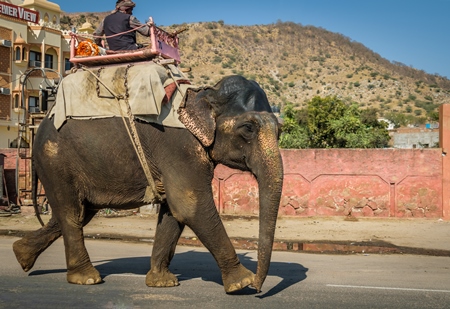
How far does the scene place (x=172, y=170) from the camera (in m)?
6.31

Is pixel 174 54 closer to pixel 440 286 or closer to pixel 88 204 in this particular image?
pixel 88 204

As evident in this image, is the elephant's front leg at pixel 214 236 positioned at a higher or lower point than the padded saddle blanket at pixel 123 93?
lower

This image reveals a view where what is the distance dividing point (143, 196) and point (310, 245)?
6454mm

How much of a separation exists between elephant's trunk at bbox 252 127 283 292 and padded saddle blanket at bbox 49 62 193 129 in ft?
3.64

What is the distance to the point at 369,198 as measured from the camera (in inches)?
725

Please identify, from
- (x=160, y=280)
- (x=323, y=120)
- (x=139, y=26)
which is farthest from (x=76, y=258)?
(x=323, y=120)

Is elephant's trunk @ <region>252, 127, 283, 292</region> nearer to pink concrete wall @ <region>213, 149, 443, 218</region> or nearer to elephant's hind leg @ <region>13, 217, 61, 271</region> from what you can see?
elephant's hind leg @ <region>13, 217, 61, 271</region>

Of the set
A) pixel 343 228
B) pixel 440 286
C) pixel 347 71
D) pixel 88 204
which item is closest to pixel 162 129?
pixel 88 204

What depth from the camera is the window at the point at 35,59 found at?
4881cm

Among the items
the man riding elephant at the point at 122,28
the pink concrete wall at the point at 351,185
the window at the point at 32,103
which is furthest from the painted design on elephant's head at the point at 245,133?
the window at the point at 32,103

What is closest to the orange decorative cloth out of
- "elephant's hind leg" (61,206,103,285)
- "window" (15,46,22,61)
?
"elephant's hind leg" (61,206,103,285)

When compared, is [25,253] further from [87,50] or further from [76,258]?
[87,50]

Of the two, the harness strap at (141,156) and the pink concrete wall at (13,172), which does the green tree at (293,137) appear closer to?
the pink concrete wall at (13,172)

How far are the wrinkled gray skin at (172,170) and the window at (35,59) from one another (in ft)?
145
